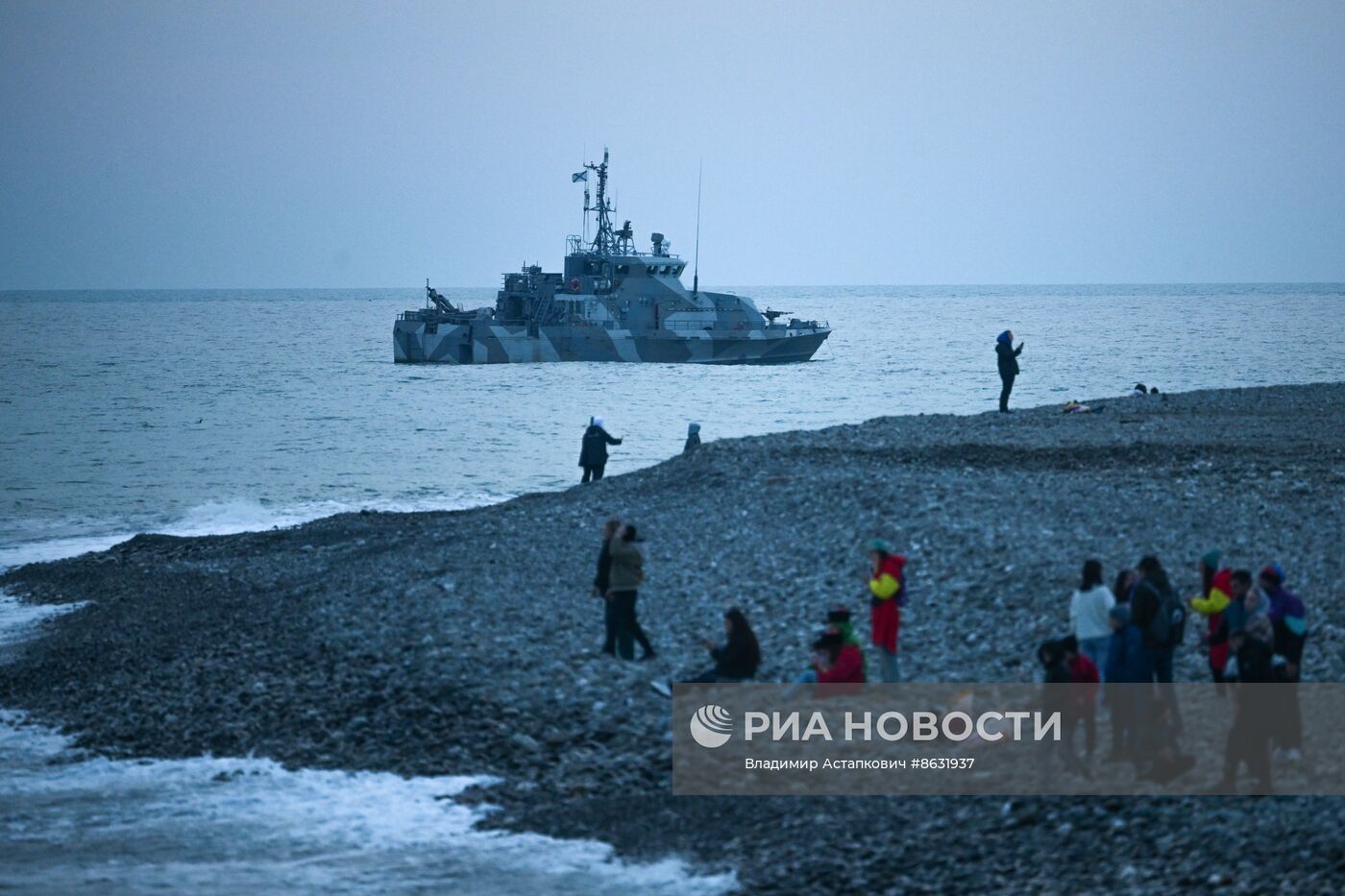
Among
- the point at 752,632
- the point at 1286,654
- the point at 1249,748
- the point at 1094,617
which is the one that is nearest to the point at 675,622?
the point at 752,632

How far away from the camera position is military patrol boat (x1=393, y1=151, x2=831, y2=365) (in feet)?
247

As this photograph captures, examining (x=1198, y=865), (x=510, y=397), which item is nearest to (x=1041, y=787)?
(x=1198, y=865)

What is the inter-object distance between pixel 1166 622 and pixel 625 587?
5350 mm

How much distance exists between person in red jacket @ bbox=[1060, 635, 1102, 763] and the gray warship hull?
65.2 meters

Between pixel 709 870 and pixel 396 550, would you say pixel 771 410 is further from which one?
pixel 709 870

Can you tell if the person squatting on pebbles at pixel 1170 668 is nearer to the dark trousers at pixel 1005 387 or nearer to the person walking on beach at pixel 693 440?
the person walking on beach at pixel 693 440

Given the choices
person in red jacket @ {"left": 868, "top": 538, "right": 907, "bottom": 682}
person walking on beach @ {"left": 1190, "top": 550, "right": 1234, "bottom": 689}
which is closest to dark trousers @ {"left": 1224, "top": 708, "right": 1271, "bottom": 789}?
person walking on beach @ {"left": 1190, "top": 550, "right": 1234, "bottom": 689}

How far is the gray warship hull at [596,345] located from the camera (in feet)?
249

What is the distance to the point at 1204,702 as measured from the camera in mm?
11805

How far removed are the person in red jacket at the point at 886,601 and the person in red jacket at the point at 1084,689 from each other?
1934mm

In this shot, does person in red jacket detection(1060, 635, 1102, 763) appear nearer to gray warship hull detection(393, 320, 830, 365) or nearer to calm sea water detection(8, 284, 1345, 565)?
calm sea water detection(8, 284, 1345, 565)

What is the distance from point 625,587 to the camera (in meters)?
14.1

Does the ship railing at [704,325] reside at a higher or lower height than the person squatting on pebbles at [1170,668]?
higher

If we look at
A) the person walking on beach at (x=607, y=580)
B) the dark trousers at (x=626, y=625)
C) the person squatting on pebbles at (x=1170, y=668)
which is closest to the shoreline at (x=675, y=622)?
the dark trousers at (x=626, y=625)
